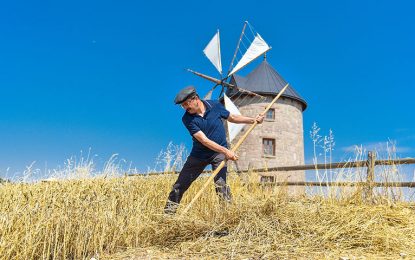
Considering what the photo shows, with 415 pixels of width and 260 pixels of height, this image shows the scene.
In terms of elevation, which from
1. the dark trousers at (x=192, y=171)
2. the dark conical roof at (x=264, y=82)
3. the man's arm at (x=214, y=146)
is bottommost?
the dark trousers at (x=192, y=171)

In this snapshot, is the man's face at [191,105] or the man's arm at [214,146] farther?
the man's face at [191,105]

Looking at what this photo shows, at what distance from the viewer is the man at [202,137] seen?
14.2 feet

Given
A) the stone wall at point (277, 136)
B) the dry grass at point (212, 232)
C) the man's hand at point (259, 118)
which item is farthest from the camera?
the stone wall at point (277, 136)

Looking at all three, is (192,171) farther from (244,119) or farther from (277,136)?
(277,136)

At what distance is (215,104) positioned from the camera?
189 inches

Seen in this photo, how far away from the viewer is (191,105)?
443 centimetres

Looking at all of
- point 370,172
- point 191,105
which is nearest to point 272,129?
point 370,172

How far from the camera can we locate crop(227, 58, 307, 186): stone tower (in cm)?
1828

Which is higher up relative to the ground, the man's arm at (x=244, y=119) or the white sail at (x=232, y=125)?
the white sail at (x=232, y=125)

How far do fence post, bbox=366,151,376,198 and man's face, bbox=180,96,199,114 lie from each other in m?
2.43

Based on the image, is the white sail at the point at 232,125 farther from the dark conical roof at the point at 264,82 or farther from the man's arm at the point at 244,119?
the man's arm at the point at 244,119

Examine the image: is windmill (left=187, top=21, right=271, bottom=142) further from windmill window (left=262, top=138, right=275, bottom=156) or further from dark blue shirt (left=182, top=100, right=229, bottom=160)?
dark blue shirt (left=182, top=100, right=229, bottom=160)

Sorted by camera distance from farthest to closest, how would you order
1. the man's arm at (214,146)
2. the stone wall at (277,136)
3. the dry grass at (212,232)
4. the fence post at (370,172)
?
the stone wall at (277,136) < the fence post at (370,172) < the man's arm at (214,146) < the dry grass at (212,232)

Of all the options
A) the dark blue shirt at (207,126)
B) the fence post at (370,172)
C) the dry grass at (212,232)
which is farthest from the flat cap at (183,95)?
the fence post at (370,172)
